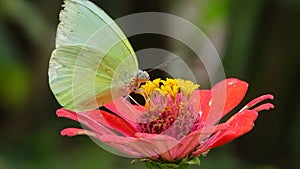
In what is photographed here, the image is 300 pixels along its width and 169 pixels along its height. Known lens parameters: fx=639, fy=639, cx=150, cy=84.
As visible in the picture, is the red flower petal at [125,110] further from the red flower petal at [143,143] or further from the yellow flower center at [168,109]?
the red flower petal at [143,143]

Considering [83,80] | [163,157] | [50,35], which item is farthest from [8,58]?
[163,157]

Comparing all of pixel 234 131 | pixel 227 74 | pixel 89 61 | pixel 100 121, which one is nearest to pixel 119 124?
pixel 100 121

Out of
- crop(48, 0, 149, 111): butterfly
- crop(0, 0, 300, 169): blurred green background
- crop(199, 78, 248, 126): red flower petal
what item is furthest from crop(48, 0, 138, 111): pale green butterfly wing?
crop(0, 0, 300, 169): blurred green background

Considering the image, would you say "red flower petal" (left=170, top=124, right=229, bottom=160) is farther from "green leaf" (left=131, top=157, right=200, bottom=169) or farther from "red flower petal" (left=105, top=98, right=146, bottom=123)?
"red flower petal" (left=105, top=98, right=146, bottom=123)

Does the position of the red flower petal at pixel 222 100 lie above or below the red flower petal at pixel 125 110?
above

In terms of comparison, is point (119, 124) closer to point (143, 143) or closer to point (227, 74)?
point (143, 143)

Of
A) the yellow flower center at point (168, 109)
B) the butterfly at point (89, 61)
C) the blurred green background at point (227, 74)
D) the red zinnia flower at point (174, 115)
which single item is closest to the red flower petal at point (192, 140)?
the red zinnia flower at point (174, 115)
